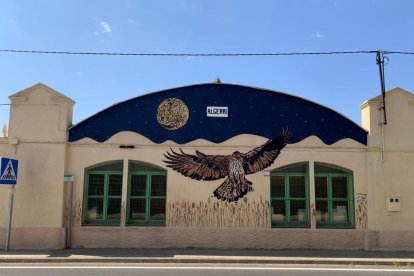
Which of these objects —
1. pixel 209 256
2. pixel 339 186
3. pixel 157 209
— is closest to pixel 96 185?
pixel 157 209

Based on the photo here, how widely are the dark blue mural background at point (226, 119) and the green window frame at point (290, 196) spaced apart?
44.7 inches

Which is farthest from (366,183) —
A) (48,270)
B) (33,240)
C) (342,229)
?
(33,240)

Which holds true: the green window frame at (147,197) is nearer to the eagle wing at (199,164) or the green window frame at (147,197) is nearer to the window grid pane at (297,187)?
the eagle wing at (199,164)

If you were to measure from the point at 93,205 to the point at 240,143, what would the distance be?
5350mm

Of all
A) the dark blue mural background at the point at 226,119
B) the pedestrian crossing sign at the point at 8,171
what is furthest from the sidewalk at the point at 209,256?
the dark blue mural background at the point at 226,119

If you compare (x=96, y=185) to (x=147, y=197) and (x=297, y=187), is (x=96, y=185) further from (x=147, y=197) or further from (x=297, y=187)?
(x=297, y=187)

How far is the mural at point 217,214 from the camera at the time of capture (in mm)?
14398

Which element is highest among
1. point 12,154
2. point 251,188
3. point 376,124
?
point 376,124

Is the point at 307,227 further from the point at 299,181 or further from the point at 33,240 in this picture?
the point at 33,240

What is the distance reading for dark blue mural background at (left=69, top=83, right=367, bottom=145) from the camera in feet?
48.6

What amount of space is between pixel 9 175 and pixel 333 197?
34.2 ft

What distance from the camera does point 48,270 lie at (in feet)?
34.6

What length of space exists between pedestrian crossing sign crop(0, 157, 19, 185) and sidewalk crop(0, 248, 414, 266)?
2.12 metres

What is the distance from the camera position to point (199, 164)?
1475cm
